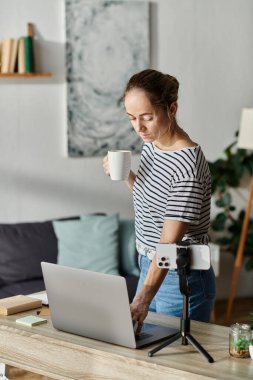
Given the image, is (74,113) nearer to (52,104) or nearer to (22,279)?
(52,104)

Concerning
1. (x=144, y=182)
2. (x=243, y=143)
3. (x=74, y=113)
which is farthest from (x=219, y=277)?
(x=144, y=182)

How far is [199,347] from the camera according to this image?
2.15 m

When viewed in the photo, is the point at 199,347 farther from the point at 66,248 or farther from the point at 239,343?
the point at 66,248

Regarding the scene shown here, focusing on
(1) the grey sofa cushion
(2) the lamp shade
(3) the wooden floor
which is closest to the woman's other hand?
(1) the grey sofa cushion

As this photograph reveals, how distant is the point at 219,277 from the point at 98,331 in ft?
12.3

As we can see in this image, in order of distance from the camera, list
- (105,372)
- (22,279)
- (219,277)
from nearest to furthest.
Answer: (105,372)
(22,279)
(219,277)

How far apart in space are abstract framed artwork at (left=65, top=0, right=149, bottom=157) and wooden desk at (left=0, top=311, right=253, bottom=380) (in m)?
2.84

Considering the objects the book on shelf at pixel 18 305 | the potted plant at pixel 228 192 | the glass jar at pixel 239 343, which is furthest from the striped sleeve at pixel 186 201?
the potted plant at pixel 228 192

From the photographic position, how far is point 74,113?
5.20m

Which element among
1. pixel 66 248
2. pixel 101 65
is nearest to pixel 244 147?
pixel 101 65

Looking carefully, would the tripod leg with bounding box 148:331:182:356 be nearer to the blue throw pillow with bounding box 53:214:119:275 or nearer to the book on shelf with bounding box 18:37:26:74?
the blue throw pillow with bounding box 53:214:119:275

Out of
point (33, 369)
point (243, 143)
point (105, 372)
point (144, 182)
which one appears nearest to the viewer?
point (105, 372)

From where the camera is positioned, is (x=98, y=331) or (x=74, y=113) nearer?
(x=98, y=331)

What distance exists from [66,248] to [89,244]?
5.7 inches
